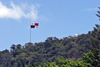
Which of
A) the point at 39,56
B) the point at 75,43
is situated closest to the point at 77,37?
the point at 75,43

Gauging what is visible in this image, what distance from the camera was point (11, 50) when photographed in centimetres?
11638

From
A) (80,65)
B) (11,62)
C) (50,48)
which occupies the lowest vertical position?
(80,65)

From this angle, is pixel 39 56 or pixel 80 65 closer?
pixel 80 65

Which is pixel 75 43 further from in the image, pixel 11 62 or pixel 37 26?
pixel 37 26

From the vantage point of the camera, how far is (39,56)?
351 ft

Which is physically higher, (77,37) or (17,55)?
(77,37)

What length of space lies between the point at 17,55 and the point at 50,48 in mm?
17089

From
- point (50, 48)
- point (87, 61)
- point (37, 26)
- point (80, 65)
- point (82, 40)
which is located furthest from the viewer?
point (50, 48)

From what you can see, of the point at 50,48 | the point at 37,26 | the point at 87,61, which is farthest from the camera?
the point at 50,48

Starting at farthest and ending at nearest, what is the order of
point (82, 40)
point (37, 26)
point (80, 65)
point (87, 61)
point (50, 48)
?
1. point (50, 48)
2. point (82, 40)
3. point (37, 26)
4. point (87, 61)
5. point (80, 65)

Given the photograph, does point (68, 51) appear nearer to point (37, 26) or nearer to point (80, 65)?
point (37, 26)

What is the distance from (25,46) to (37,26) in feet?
257

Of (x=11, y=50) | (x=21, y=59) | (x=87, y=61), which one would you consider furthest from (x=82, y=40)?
(x=87, y=61)

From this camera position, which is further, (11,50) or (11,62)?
(11,50)
